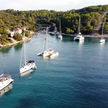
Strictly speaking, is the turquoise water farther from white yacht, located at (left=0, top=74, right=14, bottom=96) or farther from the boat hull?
white yacht, located at (left=0, top=74, right=14, bottom=96)

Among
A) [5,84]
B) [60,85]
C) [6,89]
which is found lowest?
[6,89]

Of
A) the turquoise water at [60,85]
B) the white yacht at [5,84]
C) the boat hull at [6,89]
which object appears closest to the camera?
the turquoise water at [60,85]

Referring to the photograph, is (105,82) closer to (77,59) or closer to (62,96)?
(62,96)

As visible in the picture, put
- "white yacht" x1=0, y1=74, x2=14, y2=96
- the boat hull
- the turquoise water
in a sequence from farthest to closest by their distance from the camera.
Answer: "white yacht" x1=0, y1=74, x2=14, y2=96 → the boat hull → the turquoise water

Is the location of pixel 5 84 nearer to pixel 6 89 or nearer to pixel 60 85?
pixel 6 89

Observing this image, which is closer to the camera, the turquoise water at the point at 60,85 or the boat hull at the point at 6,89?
the turquoise water at the point at 60,85

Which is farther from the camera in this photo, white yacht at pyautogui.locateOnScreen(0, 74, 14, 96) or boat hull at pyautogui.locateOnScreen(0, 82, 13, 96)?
white yacht at pyautogui.locateOnScreen(0, 74, 14, 96)

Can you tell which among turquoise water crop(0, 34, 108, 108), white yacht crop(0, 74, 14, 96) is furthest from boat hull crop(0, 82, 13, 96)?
turquoise water crop(0, 34, 108, 108)

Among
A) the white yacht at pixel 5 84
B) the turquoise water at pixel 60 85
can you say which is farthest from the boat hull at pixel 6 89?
the turquoise water at pixel 60 85

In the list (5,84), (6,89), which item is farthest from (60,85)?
(5,84)

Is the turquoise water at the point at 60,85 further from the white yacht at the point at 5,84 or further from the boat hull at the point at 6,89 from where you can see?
the white yacht at the point at 5,84

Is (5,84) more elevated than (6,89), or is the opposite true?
(5,84)
